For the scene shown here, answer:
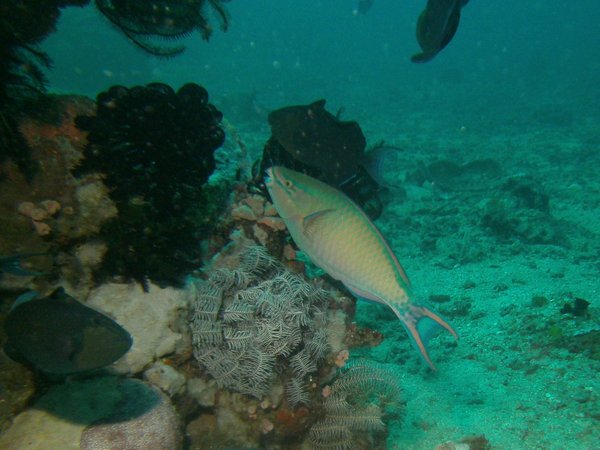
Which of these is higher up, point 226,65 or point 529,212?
point 226,65

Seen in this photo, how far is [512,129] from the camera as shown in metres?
22.2

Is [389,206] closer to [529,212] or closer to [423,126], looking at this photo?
[529,212]

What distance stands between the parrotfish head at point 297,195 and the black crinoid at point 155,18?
251 cm

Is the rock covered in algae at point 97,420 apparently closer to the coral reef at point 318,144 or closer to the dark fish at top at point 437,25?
the coral reef at point 318,144

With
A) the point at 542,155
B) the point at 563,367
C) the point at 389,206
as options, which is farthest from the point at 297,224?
the point at 542,155

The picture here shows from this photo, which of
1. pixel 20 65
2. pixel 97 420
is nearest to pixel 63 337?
pixel 97 420

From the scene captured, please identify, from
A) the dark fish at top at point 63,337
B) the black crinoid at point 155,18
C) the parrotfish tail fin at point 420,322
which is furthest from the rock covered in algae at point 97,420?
the black crinoid at point 155,18

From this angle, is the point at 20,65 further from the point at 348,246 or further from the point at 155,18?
the point at 348,246

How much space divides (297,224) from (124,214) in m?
1.55

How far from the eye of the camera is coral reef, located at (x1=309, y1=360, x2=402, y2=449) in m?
3.50

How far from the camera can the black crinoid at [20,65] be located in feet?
9.17

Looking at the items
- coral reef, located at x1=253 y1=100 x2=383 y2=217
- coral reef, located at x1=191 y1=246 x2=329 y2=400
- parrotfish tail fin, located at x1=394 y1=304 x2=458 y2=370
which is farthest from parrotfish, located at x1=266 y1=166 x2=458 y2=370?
coral reef, located at x1=253 y1=100 x2=383 y2=217

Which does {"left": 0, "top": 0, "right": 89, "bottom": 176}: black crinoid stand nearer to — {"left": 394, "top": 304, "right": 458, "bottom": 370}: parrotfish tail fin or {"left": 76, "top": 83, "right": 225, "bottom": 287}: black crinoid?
{"left": 76, "top": 83, "right": 225, "bottom": 287}: black crinoid

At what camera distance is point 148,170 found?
3164 mm
